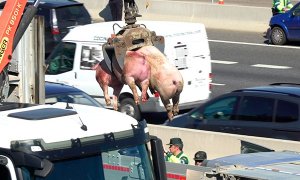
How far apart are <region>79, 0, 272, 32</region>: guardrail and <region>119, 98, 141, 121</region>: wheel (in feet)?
43.2

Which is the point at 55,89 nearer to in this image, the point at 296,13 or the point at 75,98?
the point at 75,98

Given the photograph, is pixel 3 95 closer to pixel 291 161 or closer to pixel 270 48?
pixel 291 161

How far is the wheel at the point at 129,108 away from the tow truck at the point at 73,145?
13.8 meters

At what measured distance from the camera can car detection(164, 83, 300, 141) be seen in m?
17.1

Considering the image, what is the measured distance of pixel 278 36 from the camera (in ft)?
104

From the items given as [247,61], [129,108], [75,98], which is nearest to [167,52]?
[129,108]

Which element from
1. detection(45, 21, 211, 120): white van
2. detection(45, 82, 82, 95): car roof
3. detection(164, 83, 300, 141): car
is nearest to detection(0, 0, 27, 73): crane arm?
detection(45, 82, 82, 95): car roof

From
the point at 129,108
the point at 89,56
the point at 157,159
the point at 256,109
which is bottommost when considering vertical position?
the point at 129,108

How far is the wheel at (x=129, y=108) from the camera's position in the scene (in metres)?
22.0

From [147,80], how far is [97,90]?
35.6 ft

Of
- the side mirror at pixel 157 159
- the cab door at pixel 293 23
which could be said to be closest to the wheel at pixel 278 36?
the cab door at pixel 293 23

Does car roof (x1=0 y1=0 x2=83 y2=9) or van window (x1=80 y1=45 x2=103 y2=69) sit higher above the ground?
car roof (x1=0 y1=0 x2=83 y2=9)

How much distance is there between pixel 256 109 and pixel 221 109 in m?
0.77

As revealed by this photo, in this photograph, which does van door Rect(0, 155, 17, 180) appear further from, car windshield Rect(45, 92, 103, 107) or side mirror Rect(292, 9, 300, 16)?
side mirror Rect(292, 9, 300, 16)
